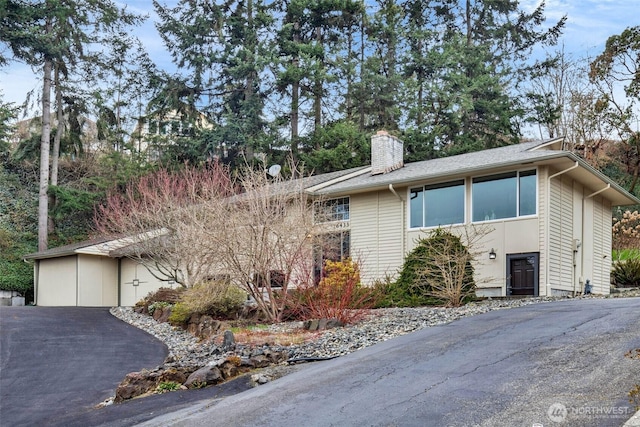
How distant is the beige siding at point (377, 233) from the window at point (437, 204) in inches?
18.3

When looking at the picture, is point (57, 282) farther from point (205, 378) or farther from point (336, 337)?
point (205, 378)

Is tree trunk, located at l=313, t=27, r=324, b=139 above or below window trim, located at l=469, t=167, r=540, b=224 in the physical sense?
above

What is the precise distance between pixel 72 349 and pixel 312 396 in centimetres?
776

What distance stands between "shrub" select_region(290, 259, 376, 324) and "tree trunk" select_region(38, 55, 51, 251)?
18483mm

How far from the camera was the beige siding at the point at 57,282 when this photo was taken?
24.6 meters

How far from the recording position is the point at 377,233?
19250mm

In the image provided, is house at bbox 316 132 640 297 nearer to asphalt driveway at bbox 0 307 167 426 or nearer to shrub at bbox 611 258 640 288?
shrub at bbox 611 258 640 288

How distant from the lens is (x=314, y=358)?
9617 mm

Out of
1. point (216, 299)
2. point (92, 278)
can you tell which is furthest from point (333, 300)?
point (92, 278)

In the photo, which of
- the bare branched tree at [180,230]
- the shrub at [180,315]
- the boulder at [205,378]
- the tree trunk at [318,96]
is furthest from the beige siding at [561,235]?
the tree trunk at [318,96]

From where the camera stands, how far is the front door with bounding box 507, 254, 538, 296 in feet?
53.0

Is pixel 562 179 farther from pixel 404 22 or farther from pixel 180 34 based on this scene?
pixel 180 34

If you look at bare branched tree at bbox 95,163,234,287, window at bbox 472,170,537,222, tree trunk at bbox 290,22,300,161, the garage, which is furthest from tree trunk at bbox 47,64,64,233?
window at bbox 472,170,537,222

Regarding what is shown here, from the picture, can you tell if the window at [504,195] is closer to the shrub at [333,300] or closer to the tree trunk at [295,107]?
the shrub at [333,300]
